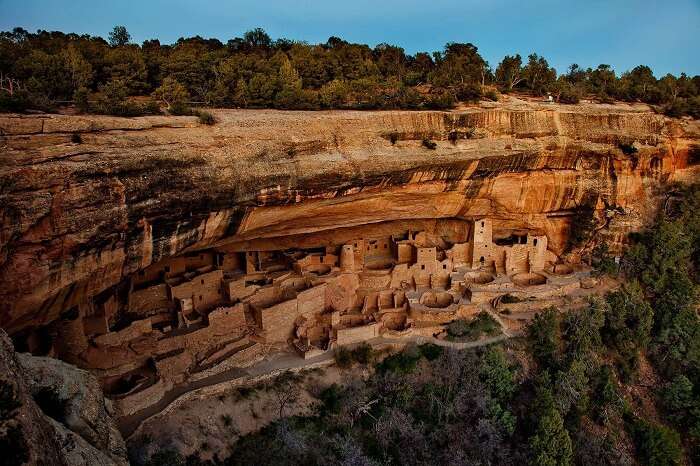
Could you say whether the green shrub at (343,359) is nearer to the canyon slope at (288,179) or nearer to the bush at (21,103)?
the canyon slope at (288,179)

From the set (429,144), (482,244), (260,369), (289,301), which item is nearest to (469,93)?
(429,144)

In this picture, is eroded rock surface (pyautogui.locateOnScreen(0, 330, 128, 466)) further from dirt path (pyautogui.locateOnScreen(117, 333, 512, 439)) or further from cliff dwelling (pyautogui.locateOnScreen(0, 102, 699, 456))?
dirt path (pyautogui.locateOnScreen(117, 333, 512, 439))

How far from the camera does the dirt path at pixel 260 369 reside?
1127 centimetres

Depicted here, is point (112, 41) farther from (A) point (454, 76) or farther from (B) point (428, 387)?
(B) point (428, 387)

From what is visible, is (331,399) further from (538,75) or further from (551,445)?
(538,75)

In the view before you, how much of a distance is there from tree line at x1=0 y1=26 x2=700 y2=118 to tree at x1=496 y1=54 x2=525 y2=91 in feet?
0.19

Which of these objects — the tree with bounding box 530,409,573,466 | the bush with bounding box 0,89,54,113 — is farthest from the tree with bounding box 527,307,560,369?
the bush with bounding box 0,89,54,113

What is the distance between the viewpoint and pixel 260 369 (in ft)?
46.1

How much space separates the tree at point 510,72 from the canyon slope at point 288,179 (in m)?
4.72

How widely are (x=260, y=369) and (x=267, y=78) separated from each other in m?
9.38

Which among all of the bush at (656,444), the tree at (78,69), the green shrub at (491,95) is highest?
the tree at (78,69)

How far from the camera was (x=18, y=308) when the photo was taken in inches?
363

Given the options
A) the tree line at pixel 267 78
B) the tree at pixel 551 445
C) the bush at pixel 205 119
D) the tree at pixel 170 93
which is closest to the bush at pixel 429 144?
the tree line at pixel 267 78

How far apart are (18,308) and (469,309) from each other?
1316cm
